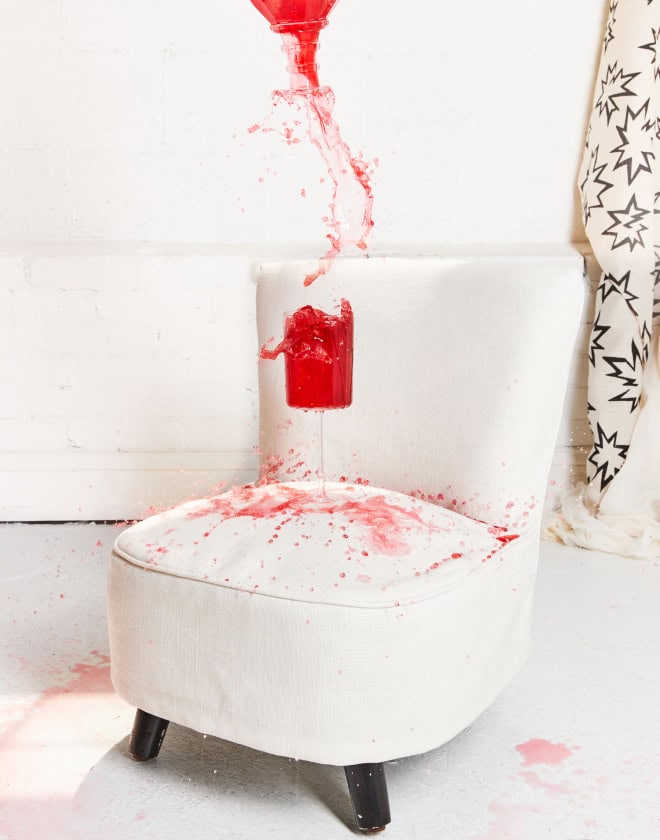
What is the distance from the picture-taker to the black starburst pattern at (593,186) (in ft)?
8.87

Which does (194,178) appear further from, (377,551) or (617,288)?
(377,551)

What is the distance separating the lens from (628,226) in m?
2.67

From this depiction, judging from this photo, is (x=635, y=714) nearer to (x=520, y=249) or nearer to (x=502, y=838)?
(x=502, y=838)

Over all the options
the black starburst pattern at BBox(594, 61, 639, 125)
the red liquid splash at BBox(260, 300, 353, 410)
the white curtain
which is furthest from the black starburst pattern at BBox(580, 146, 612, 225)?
the red liquid splash at BBox(260, 300, 353, 410)

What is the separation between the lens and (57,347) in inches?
109

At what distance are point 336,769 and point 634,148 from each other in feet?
6.20

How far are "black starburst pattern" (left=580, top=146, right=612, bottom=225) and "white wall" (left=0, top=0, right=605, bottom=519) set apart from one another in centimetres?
8

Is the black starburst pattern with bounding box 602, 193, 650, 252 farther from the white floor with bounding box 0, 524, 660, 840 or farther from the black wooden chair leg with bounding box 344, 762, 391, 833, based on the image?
the black wooden chair leg with bounding box 344, 762, 391, 833

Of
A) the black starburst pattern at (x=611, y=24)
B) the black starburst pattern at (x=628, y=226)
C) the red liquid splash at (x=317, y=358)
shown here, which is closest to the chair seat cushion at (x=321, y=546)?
the red liquid splash at (x=317, y=358)

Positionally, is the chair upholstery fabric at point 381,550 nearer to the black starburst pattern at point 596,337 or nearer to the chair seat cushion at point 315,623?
the chair seat cushion at point 315,623

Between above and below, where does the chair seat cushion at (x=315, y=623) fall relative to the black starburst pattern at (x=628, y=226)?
below

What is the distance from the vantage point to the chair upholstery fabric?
4.13 feet

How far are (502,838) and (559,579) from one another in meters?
1.11

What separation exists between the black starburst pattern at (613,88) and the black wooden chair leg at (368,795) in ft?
6.53
